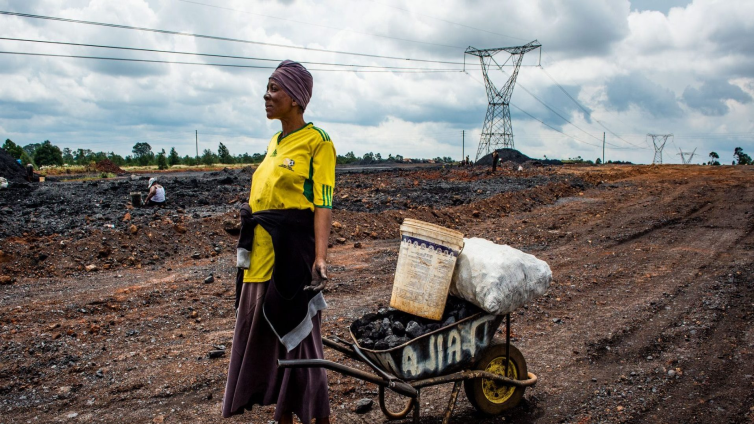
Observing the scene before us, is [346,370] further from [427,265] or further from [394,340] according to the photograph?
[427,265]

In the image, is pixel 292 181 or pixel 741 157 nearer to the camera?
pixel 292 181

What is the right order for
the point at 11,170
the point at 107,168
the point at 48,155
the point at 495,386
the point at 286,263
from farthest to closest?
the point at 48,155
the point at 107,168
the point at 11,170
the point at 495,386
the point at 286,263

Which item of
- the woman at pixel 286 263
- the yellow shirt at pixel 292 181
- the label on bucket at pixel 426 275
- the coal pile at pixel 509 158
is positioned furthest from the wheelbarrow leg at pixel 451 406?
the coal pile at pixel 509 158

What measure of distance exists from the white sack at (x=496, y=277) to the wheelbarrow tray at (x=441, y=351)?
0.44 ft

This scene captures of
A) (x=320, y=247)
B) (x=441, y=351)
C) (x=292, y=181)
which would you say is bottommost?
(x=441, y=351)

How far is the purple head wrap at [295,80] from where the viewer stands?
A: 2.79 m

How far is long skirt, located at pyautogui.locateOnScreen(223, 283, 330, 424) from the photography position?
283 centimetres

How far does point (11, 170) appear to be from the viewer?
2550cm

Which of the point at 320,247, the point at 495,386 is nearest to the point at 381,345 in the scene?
the point at 320,247

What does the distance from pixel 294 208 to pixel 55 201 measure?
16.0 meters

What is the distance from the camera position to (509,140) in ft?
140

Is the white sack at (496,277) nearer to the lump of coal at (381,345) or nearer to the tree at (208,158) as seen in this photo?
the lump of coal at (381,345)

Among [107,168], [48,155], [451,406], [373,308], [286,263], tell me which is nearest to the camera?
[286,263]

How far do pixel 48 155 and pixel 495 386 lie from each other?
4887 centimetres
